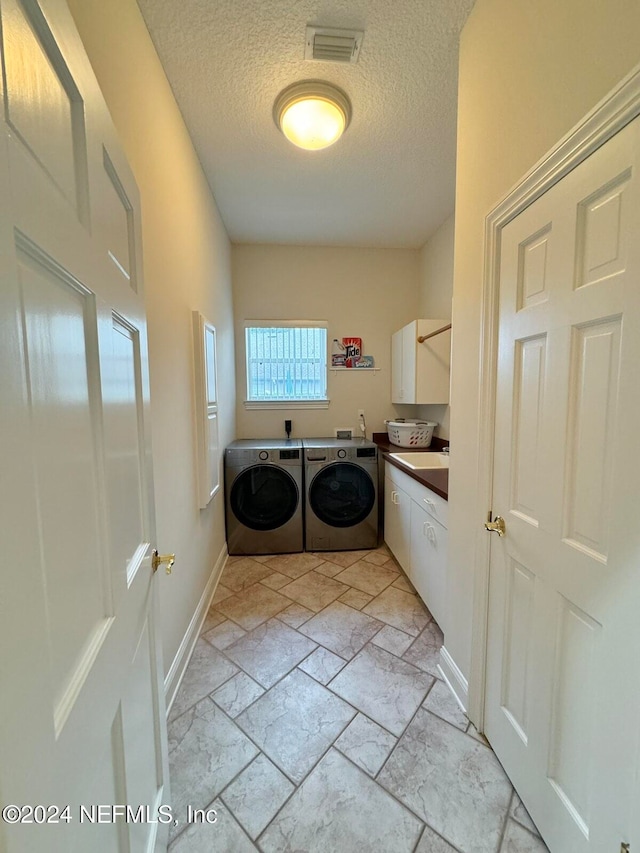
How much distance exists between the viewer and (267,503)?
2.89m

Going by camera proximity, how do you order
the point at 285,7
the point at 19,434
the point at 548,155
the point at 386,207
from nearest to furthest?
the point at 19,434 → the point at 548,155 → the point at 285,7 → the point at 386,207

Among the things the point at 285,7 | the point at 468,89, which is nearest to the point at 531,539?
the point at 468,89

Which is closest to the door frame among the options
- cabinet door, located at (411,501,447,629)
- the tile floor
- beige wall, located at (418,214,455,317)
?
the tile floor

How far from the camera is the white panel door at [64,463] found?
35cm

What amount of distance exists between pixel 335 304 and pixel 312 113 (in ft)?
5.88

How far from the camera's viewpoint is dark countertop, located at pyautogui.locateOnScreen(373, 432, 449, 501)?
5.80ft

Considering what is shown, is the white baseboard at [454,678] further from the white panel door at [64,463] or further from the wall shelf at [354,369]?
the wall shelf at [354,369]

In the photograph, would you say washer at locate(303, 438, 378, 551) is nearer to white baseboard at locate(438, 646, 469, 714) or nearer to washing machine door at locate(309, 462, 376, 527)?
washing machine door at locate(309, 462, 376, 527)

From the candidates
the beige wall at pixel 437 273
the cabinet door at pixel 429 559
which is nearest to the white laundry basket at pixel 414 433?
the cabinet door at pixel 429 559

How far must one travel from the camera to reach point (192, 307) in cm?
194

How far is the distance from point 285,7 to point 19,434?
1869 millimetres

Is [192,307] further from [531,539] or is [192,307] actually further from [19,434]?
[531,539]

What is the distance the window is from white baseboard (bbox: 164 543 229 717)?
1.73m

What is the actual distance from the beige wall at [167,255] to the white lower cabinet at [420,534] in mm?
1355
